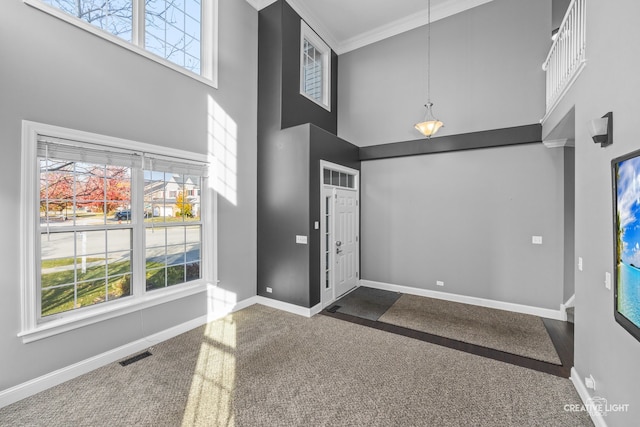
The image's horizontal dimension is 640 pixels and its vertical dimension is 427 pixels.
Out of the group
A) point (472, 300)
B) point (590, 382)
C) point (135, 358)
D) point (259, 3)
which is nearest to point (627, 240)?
point (590, 382)

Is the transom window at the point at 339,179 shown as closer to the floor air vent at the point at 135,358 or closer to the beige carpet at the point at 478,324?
the beige carpet at the point at 478,324

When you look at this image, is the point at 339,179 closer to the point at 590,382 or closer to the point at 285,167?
the point at 285,167

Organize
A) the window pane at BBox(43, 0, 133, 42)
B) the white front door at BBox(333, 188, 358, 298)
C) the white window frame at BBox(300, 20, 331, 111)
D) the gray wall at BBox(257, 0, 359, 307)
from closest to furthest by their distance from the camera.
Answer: the window pane at BBox(43, 0, 133, 42) → the gray wall at BBox(257, 0, 359, 307) → the white front door at BBox(333, 188, 358, 298) → the white window frame at BBox(300, 20, 331, 111)

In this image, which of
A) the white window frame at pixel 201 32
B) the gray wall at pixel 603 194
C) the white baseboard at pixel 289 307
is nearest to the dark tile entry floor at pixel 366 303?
the white baseboard at pixel 289 307

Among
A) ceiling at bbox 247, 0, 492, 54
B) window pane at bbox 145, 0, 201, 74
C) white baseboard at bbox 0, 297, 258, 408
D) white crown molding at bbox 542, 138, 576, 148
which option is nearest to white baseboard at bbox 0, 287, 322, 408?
white baseboard at bbox 0, 297, 258, 408

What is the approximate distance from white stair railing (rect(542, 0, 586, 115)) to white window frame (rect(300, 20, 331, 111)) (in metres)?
3.64

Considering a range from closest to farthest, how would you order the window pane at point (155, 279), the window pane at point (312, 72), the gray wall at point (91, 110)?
the gray wall at point (91, 110), the window pane at point (155, 279), the window pane at point (312, 72)

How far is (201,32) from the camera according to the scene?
12.9 ft

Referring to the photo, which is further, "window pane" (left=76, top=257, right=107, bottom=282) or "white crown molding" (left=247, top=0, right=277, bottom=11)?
"white crown molding" (left=247, top=0, right=277, bottom=11)

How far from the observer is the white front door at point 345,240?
4816 mm

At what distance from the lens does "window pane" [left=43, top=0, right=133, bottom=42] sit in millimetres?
2697

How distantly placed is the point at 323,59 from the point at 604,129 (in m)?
5.10

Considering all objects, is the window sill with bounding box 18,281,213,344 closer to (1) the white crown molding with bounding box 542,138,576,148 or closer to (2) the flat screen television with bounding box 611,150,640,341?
(2) the flat screen television with bounding box 611,150,640,341

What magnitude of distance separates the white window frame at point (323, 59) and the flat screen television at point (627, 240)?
174 inches
